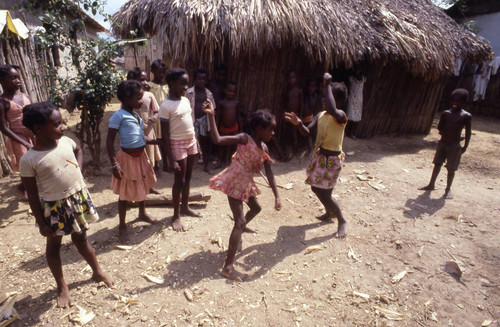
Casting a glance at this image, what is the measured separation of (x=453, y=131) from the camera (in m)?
4.16

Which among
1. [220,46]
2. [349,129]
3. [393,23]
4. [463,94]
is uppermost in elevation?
[393,23]

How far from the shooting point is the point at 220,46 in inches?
196

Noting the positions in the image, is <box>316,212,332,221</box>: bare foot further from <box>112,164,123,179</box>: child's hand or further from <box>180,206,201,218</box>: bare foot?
<box>112,164,123,179</box>: child's hand

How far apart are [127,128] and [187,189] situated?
96cm

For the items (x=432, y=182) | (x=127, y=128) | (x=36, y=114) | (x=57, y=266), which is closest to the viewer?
(x=36, y=114)

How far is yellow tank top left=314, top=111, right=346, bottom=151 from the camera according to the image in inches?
121

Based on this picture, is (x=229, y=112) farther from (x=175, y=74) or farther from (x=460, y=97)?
(x=460, y=97)

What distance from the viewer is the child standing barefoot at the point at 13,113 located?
10.5 feet

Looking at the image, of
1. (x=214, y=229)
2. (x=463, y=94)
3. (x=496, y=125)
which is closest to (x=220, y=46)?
(x=214, y=229)

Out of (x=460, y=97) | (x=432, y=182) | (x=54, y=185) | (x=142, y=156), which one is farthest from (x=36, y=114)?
(x=432, y=182)

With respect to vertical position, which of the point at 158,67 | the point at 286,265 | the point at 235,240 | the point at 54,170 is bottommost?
the point at 286,265

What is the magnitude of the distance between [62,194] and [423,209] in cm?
411

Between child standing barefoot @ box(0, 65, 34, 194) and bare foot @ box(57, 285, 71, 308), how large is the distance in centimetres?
164

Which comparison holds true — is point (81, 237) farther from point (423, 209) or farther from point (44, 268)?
point (423, 209)
